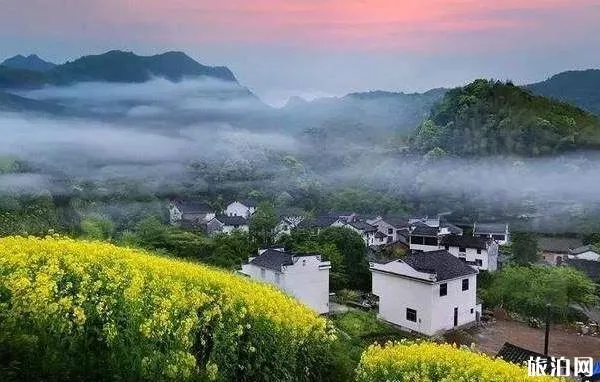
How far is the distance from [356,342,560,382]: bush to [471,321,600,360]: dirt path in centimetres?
1359

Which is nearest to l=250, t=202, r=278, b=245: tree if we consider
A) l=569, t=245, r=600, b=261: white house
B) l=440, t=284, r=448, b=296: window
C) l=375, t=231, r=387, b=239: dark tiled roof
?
l=375, t=231, r=387, b=239: dark tiled roof

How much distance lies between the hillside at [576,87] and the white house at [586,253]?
6860cm

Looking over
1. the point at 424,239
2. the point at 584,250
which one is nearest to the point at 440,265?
the point at 424,239

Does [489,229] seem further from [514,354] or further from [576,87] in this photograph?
[576,87]

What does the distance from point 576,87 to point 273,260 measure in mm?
101479

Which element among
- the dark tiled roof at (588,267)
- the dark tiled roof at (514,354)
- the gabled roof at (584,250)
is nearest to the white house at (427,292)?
the dark tiled roof at (514,354)

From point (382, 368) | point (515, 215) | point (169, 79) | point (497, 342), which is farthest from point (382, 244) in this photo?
point (169, 79)

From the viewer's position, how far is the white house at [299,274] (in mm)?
22359

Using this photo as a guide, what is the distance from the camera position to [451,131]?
236ft

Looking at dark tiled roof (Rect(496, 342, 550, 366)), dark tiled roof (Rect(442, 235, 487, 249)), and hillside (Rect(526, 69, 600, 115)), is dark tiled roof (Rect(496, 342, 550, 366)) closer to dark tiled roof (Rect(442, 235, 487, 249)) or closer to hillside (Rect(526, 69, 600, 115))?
dark tiled roof (Rect(442, 235, 487, 249))

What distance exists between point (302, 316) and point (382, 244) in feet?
127

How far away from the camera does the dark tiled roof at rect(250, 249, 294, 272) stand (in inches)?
888

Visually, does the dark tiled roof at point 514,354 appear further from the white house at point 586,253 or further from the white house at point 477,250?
the white house at point 586,253

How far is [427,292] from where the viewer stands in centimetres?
2138
